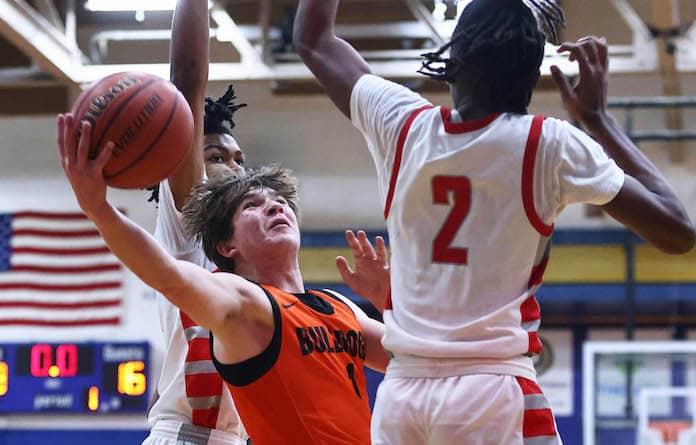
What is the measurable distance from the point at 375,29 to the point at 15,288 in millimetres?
5033

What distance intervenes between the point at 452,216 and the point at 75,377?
10077mm

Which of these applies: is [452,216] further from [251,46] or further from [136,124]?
[251,46]

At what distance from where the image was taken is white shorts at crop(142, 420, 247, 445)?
3535 millimetres

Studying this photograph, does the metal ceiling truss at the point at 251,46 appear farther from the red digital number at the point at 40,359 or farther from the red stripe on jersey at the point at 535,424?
the red stripe on jersey at the point at 535,424

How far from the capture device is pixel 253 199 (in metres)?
3.46

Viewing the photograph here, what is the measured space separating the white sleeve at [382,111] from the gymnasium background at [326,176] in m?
8.21

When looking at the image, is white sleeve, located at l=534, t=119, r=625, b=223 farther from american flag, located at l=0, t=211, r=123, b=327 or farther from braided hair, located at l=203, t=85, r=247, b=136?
american flag, located at l=0, t=211, r=123, b=327

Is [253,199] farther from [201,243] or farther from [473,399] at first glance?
[473,399]

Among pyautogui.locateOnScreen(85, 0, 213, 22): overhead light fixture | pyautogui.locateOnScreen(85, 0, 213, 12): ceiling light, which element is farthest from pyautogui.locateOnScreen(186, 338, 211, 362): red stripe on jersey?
pyautogui.locateOnScreen(85, 0, 213, 12): ceiling light

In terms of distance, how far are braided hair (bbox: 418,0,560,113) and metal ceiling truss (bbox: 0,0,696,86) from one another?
299 inches

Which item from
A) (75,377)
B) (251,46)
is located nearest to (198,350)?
(251,46)

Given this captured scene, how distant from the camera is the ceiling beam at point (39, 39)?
31.9ft

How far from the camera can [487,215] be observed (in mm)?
2391

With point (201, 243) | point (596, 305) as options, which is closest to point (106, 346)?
point (596, 305)
